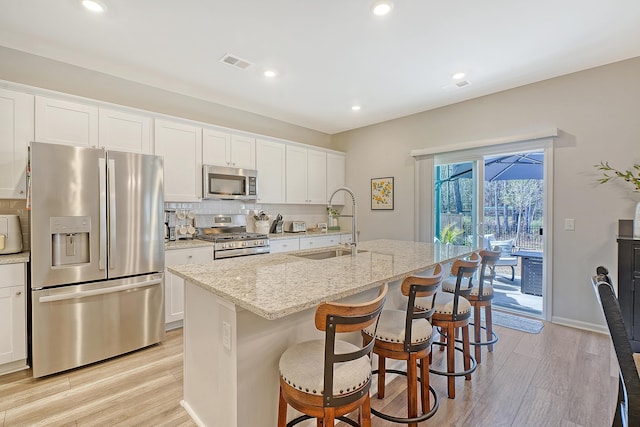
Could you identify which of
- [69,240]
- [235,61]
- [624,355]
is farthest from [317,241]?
[624,355]

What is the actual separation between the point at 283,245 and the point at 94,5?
3.14m

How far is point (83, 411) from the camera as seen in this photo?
77.0 inches

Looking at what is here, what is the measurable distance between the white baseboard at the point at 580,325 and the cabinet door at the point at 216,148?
4.42 m

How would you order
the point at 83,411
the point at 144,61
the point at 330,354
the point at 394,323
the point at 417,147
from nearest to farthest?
the point at 330,354, the point at 394,323, the point at 83,411, the point at 144,61, the point at 417,147

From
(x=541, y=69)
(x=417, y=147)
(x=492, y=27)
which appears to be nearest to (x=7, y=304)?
(x=492, y=27)

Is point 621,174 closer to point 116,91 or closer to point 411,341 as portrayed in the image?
point 411,341

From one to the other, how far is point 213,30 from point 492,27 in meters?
2.35

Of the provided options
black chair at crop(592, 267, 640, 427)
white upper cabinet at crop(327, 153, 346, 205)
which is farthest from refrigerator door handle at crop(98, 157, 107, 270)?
white upper cabinet at crop(327, 153, 346, 205)

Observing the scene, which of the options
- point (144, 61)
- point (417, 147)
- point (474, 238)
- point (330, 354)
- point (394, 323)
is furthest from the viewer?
point (417, 147)

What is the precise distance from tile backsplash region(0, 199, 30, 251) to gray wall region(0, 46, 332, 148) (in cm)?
115

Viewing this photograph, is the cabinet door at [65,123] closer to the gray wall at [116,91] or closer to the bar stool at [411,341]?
→ the gray wall at [116,91]

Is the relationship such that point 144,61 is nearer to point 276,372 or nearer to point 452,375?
point 276,372

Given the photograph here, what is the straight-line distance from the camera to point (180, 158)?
3559 millimetres

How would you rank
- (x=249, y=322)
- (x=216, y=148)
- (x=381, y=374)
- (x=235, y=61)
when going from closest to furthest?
1. (x=249, y=322)
2. (x=381, y=374)
3. (x=235, y=61)
4. (x=216, y=148)
